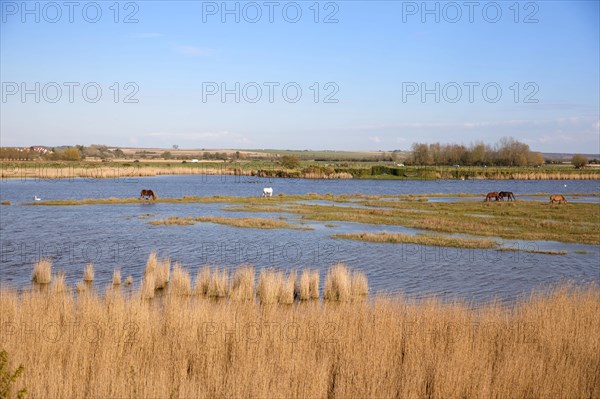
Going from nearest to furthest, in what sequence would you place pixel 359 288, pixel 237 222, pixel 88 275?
1. pixel 359 288
2. pixel 88 275
3. pixel 237 222

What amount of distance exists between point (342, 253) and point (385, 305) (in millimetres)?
13368

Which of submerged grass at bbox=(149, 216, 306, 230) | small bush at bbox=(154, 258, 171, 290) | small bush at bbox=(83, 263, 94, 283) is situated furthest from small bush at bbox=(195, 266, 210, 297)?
submerged grass at bbox=(149, 216, 306, 230)

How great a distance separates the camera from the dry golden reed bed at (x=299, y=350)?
28.6 ft

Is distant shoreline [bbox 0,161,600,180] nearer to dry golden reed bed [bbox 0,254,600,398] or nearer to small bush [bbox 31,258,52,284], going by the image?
small bush [bbox 31,258,52,284]

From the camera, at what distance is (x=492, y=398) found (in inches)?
346

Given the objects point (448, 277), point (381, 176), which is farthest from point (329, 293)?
point (381, 176)

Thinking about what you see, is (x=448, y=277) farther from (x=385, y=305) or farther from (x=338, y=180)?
(x=338, y=180)

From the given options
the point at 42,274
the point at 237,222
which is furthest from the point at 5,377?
the point at 237,222

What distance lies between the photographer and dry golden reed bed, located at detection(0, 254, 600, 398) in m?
8.71

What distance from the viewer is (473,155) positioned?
156 meters

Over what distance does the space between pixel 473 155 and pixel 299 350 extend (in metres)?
154

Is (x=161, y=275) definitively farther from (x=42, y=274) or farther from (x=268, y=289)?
(x=268, y=289)

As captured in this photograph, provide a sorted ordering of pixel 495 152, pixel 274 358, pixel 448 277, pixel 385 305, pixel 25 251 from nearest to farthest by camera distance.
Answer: pixel 274 358
pixel 385 305
pixel 448 277
pixel 25 251
pixel 495 152

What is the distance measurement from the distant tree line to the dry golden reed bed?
143504 mm
